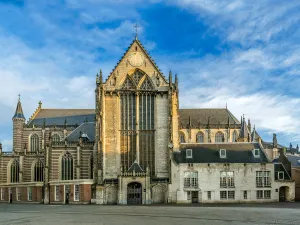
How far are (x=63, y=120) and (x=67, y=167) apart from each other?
2131 cm

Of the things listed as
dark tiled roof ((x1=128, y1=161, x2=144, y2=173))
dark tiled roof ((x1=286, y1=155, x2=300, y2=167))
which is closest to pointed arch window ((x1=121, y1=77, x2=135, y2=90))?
dark tiled roof ((x1=128, y1=161, x2=144, y2=173))

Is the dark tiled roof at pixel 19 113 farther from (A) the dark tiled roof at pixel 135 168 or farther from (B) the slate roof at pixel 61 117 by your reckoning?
(A) the dark tiled roof at pixel 135 168

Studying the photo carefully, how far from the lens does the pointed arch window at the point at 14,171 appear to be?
2781 inches

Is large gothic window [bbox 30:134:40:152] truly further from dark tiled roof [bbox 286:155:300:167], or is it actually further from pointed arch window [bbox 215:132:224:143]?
dark tiled roof [bbox 286:155:300:167]

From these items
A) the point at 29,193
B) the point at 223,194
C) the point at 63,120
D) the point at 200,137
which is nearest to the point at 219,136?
the point at 200,137

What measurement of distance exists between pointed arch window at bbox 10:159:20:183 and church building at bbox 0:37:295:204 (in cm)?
317

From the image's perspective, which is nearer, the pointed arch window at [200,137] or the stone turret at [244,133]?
the stone turret at [244,133]

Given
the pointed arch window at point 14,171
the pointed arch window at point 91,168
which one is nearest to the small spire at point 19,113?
the pointed arch window at point 14,171

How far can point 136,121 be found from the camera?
59.1 meters

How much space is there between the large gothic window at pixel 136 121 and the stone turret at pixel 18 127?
30.0 m

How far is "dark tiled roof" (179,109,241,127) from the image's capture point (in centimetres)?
Answer: 8569

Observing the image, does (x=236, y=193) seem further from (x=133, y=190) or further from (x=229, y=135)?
(x=229, y=135)

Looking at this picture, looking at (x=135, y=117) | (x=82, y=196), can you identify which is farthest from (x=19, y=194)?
(x=135, y=117)

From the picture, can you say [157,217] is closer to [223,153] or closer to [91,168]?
[223,153]
